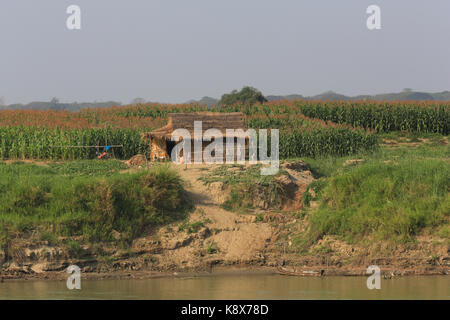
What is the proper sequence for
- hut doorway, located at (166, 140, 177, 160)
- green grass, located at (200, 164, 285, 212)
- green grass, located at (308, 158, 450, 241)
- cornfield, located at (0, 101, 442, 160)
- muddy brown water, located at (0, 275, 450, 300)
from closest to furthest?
muddy brown water, located at (0, 275, 450, 300) < green grass, located at (308, 158, 450, 241) < green grass, located at (200, 164, 285, 212) < hut doorway, located at (166, 140, 177, 160) < cornfield, located at (0, 101, 442, 160)

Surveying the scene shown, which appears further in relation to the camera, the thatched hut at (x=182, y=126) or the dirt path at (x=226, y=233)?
the thatched hut at (x=182, y=126)

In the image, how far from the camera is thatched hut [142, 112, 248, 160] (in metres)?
17.2

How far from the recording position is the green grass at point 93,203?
12.4 m

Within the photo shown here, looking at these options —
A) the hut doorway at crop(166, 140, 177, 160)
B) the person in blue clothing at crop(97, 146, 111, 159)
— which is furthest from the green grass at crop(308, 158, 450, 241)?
the person in blue clothing at crop(97, 146, 111, 159)

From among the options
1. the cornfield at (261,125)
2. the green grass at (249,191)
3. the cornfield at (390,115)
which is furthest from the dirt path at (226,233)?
the cornfield at (390,115)

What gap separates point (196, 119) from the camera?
17.6 m

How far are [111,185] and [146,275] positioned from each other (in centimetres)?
200

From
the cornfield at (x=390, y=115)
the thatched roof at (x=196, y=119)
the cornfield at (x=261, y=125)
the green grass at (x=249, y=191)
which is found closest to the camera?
the green grass at (x=249, y=191)

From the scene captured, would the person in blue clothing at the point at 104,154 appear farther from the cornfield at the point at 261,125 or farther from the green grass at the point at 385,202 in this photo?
the green grass at the point at 385,202

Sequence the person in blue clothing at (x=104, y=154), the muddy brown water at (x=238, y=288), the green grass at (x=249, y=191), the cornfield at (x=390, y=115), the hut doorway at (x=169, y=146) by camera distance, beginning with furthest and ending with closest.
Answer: the cornfield at (x=390, y=115), the person in blue clothing at (x=104, y=154), the hut doorway at (x=169, y=146), the green grass at (x=249, y=191), the muddy brown water at (x=238, y=288)

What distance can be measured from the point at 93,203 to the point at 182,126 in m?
5.07

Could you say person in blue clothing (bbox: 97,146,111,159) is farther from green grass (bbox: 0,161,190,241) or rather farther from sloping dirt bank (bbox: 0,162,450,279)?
sloping dirt bank (bbox: 0,162,450,279)

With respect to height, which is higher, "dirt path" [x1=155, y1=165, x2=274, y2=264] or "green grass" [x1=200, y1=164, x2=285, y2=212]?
"green grass" [x1=200, y1=164, x2=285, y2=212]

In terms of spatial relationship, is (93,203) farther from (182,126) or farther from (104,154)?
(104,154)
